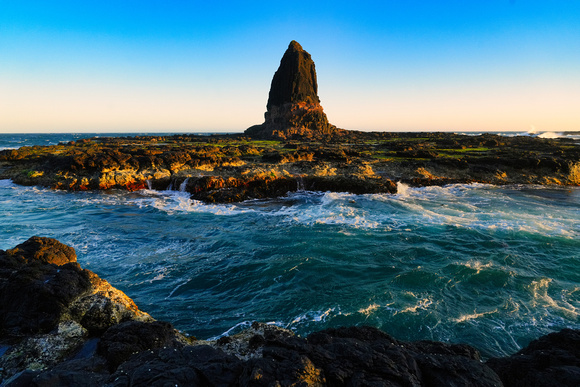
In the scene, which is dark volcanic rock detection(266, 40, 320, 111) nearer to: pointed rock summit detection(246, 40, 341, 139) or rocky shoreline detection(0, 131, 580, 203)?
pointed rock summit detection(246, 40, 341, 139)

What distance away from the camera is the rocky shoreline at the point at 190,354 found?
4.96 meters

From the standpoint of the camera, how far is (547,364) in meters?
5.71

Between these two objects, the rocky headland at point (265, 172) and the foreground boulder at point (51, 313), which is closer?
the foreground boulder at point (51, 313)

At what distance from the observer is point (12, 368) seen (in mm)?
5957

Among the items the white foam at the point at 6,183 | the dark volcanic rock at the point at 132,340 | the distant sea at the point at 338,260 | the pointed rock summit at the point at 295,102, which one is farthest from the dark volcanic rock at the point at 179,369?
the pointed rock summit at the point at 295,102

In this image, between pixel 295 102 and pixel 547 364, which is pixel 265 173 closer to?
pixel 547 364

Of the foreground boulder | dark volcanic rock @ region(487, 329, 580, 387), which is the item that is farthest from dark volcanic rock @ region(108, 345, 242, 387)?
dark volcanic rock @ region(487, 329, 580, 387)

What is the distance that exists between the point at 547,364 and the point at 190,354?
7377 millimetres

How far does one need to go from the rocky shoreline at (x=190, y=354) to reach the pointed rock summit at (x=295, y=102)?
98816 millimetres

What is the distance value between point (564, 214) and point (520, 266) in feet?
47.2

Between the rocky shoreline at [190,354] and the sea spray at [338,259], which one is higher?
the rocky shoreline at [190,354]

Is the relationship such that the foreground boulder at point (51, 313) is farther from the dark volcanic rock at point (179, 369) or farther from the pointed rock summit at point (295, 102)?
the pointed rock summit at point (295, 102)

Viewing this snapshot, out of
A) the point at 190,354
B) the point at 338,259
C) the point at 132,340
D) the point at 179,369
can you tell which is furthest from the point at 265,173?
the point at 179,369

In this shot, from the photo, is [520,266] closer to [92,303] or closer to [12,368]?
[92,303]
